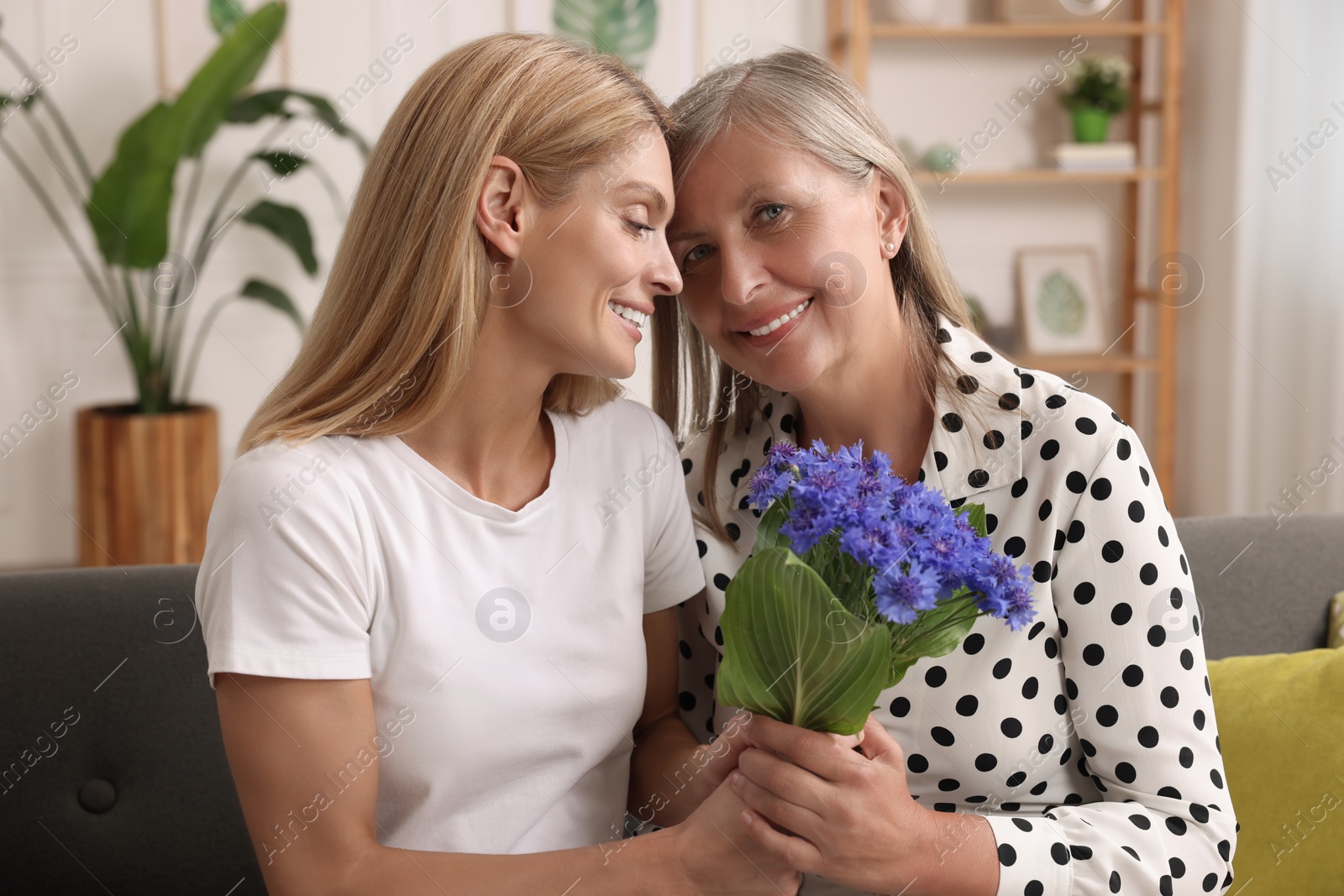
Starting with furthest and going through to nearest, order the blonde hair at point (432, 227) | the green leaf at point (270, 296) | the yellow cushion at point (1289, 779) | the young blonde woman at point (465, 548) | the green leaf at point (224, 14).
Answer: the green leaf at point (224, 14) < the green leaf at point (270, 296) < the yellow cushion at point (1289, 779) < the blonde hair at point (432, 227) < the young blonde woman at point (465, 548)

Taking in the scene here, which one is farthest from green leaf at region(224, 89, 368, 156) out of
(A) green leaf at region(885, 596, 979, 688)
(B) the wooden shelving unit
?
(A) green leaf at region(885, 596, 979, 688)

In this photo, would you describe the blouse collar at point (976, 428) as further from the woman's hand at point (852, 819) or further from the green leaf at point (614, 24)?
the green leaf at point (614, 24)

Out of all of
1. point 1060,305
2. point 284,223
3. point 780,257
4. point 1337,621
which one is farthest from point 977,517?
point 1060,305

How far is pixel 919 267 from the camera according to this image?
143cm

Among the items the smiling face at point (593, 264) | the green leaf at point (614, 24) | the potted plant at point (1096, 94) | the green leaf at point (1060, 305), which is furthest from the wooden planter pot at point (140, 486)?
the potted plant at point (1096, 94)

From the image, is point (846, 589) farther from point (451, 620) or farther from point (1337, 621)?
point (1337, 621)

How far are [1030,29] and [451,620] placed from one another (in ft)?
10.6

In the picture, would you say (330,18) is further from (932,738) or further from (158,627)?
(932,738)

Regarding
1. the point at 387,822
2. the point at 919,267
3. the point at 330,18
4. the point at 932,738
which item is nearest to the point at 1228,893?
the point at 932,738

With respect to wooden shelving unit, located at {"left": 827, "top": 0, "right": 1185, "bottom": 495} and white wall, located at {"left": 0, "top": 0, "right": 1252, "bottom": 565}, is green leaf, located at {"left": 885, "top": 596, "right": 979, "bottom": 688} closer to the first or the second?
white wall, located at {"left": 0, "top": 0, "right": 1252, "bottom": 565}

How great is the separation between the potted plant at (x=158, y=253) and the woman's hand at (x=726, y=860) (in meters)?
2.41

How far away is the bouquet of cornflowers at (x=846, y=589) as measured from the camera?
0.85m

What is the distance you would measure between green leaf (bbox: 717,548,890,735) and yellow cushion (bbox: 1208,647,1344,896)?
73cm

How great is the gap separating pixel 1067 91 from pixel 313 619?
3.53m
